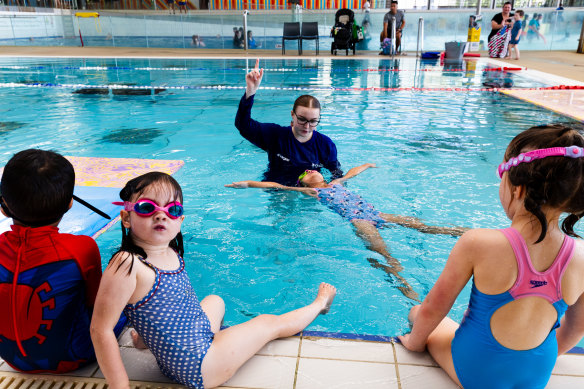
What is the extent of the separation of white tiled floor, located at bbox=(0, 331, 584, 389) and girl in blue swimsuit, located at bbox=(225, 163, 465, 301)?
112 centimetres

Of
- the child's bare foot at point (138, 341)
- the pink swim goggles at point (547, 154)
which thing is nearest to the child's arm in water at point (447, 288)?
the pink swim goggles at point (547, 154)

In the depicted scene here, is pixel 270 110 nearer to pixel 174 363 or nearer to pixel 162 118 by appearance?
pixel 162 118

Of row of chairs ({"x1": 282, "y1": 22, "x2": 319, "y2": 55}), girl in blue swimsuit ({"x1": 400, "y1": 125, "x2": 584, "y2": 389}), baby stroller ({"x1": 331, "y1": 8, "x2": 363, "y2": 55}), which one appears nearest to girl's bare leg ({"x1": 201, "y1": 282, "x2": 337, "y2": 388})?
girl in blue swimsuit ({"x1": 400, "y1": 125, "x2": 584, "y2": 389})

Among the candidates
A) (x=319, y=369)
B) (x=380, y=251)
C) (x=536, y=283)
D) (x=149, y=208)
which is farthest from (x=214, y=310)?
(x=380, y=251)

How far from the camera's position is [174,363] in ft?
5.65

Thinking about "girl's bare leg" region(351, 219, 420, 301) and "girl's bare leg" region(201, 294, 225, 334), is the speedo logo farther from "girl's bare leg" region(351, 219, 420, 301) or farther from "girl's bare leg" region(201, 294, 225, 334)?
"girl's bare leg" region(351, 219, 420, 301)

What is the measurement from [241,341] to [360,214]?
2.12 metres

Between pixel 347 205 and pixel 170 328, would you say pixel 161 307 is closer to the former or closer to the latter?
pixel 170 328

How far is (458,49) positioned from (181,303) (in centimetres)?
1704

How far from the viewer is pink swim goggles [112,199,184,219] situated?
1695mm

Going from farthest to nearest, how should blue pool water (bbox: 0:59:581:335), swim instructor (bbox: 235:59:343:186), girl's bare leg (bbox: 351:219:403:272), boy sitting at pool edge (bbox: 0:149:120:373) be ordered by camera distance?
swim instructor (bbox: 235:59:343:186)
girl's bare leg (bbox: 351:219:403:272)
blue pool water (bbox: 0:59:581:335)
boy sitting at pool edge (bbox: 0:149:120:373)

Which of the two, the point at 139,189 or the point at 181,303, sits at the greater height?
the point at 139,189

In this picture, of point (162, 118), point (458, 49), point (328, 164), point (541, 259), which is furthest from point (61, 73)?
point (541, 259)

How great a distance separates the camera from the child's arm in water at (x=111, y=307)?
1.54 m
